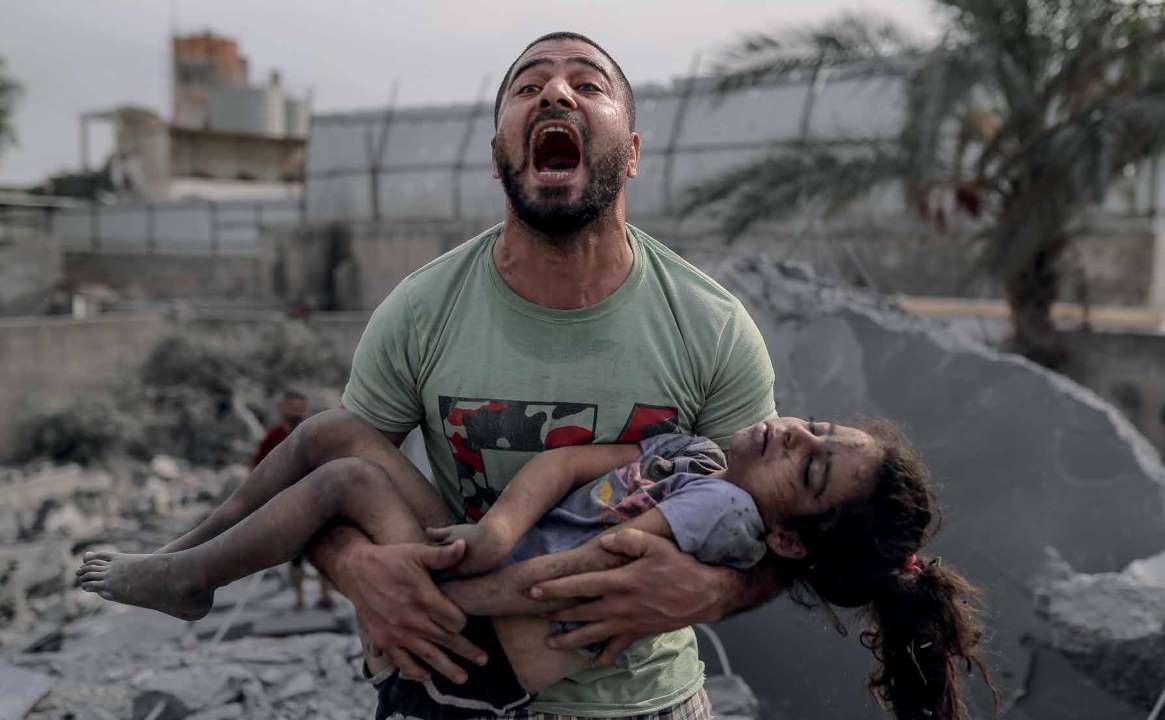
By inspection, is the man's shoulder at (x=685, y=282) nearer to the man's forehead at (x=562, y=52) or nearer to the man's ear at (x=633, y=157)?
the man's ear at (x=633, y=157)

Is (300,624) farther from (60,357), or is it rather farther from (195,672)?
(60,357)

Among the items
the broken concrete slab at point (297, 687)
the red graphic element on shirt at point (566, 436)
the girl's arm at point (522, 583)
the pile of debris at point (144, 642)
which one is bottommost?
the pile of debris at point (144, 642)

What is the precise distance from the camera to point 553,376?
213cm

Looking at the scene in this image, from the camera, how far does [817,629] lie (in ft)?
14.7

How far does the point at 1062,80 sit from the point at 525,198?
310 inches

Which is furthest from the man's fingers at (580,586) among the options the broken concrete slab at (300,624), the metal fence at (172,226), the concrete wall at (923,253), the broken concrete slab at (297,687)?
the metal fence at (172,226)

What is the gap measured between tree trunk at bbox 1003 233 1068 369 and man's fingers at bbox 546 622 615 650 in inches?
335

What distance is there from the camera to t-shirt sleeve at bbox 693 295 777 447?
2246mm

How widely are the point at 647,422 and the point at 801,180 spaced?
7.49 m

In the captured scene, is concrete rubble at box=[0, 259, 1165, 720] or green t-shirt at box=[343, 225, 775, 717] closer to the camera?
green t-shirt at box=[343, 225, 775, 717]

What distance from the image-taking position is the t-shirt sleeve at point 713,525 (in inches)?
80.8

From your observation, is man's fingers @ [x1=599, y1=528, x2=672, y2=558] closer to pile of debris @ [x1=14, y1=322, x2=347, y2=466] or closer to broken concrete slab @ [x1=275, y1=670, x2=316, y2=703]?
broken concrete slab @ [x1=275, y1=670, x2=316, y2=703]

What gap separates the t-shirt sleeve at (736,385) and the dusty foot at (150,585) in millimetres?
1119

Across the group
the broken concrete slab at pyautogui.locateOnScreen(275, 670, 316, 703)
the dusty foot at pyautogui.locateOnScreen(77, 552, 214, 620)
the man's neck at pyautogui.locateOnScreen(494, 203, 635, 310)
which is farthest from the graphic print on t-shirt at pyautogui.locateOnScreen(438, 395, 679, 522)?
the broken concrete slab at pyautogui.locateOnScreen(275, 670, 316, 703)
